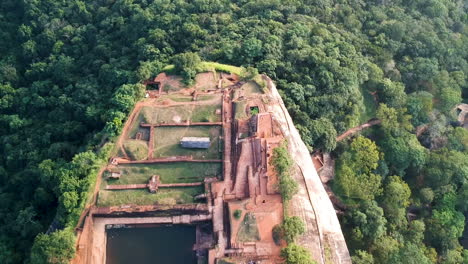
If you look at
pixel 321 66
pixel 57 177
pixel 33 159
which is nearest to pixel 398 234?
pixel 321 66

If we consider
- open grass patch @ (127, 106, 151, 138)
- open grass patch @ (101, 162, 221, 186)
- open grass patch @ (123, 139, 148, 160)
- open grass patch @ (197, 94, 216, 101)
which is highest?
open grass patch @ (197, 94, 216, 101)

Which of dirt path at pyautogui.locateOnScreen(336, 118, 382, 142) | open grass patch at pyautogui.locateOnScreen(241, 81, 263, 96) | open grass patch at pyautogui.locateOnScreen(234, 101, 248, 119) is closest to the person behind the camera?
open grass patch at pyautogui.locateOnScreen(234, 101, 248, 119)

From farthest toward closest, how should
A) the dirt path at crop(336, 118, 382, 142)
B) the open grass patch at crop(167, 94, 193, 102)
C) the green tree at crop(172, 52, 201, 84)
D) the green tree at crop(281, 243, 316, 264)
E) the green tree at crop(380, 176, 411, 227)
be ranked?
the dirt path at crop(336, 118, 382, 142) < the green tree at crop(380, 176, 411, 227) < the green tree at crop(172, 52, 201, 84) < the open grass patch at crop(167, 94, 193, 102) < the green tree at crop(281, 243, 316, 264)

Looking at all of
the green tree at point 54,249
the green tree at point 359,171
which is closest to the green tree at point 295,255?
the green tree at point 359,171

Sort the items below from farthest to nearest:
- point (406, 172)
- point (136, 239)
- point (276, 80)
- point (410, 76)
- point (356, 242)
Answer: point (410, 76) < point (406, 172) < point (276, 80) < point (356, 242) < point (136, 239)

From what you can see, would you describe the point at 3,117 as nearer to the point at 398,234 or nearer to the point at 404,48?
the point at 398,234

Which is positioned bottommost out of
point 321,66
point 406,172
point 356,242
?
point 356,242

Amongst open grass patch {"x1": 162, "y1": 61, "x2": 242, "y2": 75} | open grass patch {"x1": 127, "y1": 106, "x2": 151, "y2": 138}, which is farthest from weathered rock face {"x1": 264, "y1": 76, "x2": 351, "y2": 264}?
open grass patch {"x1": 127, "y1": 106, "x2": 151, "y2": 138}

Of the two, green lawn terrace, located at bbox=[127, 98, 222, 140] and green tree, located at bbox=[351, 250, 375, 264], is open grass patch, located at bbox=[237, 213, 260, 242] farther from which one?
green lawn terrace, located at bbox=[127, 98, 222, 140]

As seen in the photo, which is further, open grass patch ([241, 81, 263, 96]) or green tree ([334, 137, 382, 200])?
green tree ([334, 137, 382, 200])
